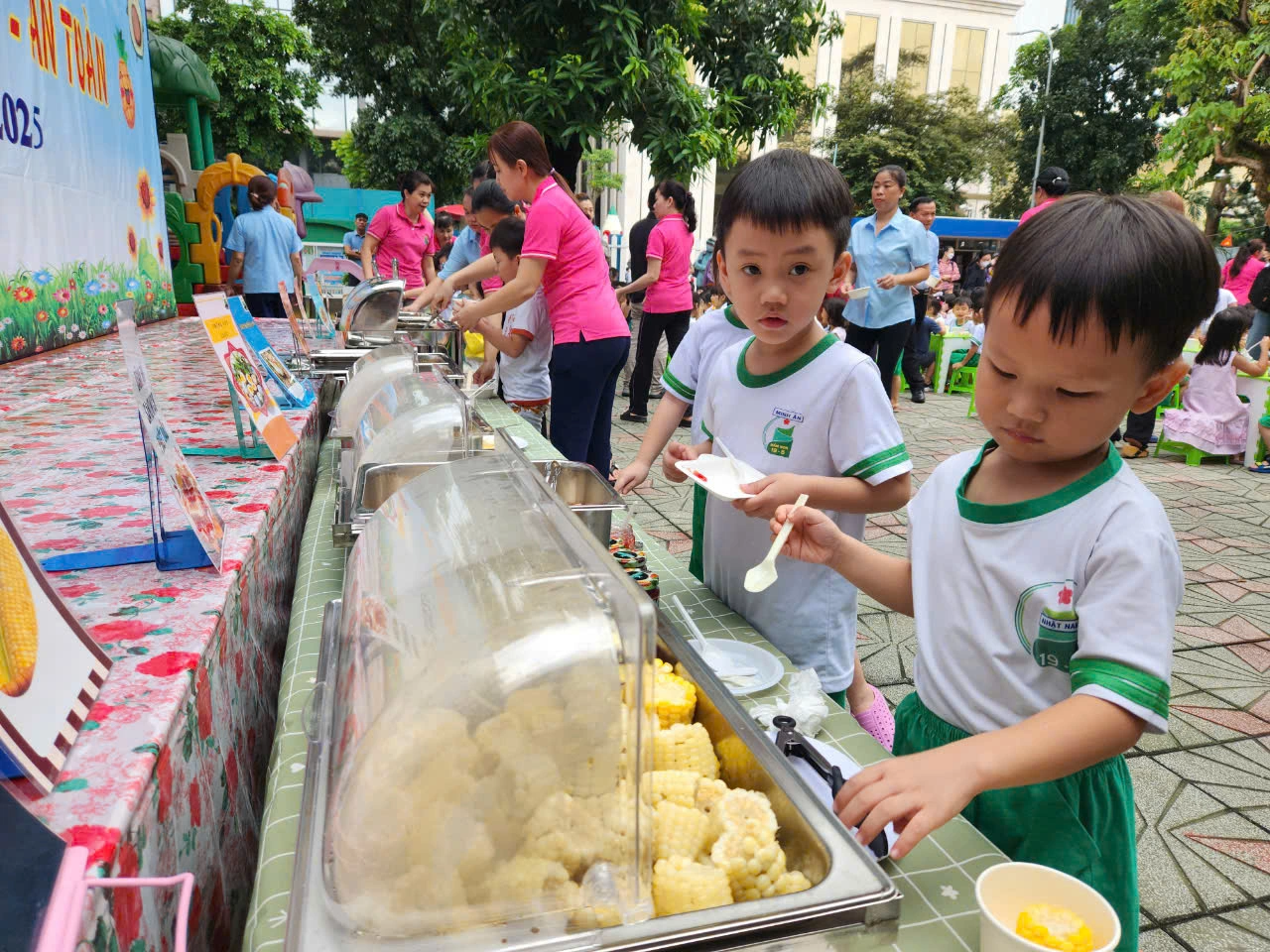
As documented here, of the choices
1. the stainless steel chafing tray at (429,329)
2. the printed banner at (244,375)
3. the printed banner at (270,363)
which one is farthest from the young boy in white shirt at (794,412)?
the stainless steel chafing tray at (429,329)

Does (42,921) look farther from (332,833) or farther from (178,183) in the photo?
(178,183)

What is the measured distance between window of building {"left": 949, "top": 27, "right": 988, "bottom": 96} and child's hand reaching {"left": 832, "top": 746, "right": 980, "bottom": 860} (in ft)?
169

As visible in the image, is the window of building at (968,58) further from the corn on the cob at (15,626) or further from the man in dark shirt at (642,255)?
the corn on the cob at (15,626)

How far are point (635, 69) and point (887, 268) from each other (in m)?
2.72

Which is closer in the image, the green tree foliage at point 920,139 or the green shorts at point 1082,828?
the green shorts at point 1082,828

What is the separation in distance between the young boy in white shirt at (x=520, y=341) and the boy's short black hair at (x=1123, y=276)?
3.34 metres

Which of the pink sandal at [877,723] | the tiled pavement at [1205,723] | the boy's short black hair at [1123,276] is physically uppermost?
the boy's short black hair at [1123,276]

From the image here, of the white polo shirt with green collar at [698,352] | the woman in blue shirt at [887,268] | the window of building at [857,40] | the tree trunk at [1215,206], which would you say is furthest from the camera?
the window of building at [857,40]

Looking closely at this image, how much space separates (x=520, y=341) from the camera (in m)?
4.16

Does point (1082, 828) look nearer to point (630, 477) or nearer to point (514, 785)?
point (514, 785)

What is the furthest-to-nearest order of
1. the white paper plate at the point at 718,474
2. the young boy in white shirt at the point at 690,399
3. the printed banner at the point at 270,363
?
the printed banner at the point at 270,363, the young boy in white shirt at the point at 690,399, the white paper plate at the point at 718,474

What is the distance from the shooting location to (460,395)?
6.81 ft

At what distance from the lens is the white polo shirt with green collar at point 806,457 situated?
169 centimetres

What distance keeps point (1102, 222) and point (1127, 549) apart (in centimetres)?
41
